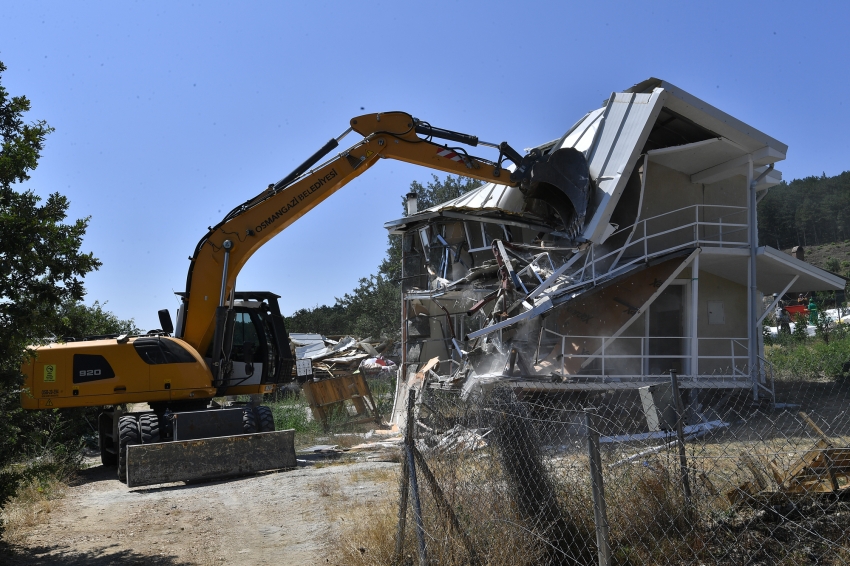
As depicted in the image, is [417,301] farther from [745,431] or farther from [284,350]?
[745,431]

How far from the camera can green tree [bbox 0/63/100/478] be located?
6301 mm

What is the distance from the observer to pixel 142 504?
9898 millimetres

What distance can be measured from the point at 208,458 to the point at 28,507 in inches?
107

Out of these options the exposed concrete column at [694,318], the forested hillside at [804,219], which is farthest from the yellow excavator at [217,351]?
the forested hillside at [804,219]

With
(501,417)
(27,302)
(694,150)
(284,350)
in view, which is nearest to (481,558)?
(501,417)

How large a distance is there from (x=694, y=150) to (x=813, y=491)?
1386 centimetres

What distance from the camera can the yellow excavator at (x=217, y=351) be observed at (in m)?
12.0

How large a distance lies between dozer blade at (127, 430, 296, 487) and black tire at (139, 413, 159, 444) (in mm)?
793

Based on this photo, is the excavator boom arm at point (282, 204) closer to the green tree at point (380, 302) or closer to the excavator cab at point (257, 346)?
the excavator cab at point (257, 346)

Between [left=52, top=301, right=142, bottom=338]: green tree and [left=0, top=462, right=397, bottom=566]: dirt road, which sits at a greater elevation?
[left=52, top=301, right=142, bottom=338]: green tree

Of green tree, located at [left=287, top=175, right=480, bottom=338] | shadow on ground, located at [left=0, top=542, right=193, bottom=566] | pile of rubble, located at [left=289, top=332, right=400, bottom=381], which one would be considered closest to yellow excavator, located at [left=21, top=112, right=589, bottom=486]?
shadow on ground, located at [left=0, top=542, right=193, bottom=566]

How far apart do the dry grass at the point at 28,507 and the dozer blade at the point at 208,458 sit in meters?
1.11

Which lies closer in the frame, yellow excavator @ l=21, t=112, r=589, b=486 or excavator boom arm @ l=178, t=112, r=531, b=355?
yellow excavator @ l=21, t=112, r=589, b=486

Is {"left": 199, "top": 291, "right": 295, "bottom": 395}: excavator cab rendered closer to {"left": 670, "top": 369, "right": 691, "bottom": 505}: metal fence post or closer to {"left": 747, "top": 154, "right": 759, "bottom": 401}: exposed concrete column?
{"left": 670, "top": 369, "right": 691, "bottom": 505}: metal fence post
